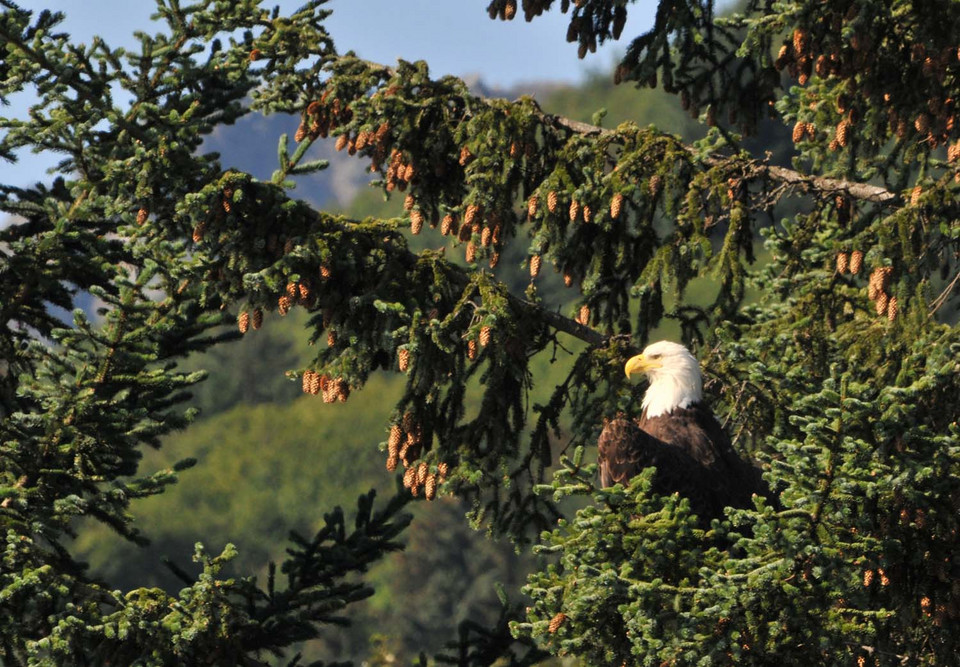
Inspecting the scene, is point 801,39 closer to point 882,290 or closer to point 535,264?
point 882,290

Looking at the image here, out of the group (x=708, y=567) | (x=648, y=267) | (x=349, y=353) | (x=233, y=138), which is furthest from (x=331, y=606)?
(x=233, y=138)

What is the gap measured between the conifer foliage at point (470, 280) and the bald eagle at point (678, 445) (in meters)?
0.19

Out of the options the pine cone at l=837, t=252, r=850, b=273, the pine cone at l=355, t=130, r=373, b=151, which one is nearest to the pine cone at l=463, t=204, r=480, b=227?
the pine cone at l=355, t=130, r=373, b=151

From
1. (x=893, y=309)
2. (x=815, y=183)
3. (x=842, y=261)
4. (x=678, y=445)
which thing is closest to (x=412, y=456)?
(x=678, y=445)

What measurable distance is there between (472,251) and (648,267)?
0.90 meters

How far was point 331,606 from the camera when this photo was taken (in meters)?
8.08

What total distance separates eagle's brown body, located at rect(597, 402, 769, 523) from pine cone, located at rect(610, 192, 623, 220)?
1065 mm

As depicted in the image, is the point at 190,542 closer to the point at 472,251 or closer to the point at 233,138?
the point at 472,251

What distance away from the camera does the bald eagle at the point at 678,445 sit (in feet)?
21.7

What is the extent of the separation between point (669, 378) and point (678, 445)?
63 centimetres

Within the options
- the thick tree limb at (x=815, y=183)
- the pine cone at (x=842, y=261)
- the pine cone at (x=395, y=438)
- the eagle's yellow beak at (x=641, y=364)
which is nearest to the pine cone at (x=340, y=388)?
the pine cone at (x=395, y=438)

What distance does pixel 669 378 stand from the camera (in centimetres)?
781

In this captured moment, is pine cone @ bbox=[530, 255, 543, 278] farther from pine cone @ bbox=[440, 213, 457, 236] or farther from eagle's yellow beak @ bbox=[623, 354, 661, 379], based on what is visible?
eagle's yellow beak @ bbox=[623, 354, 661, 379]

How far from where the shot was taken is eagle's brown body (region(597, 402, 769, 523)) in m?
6.58
